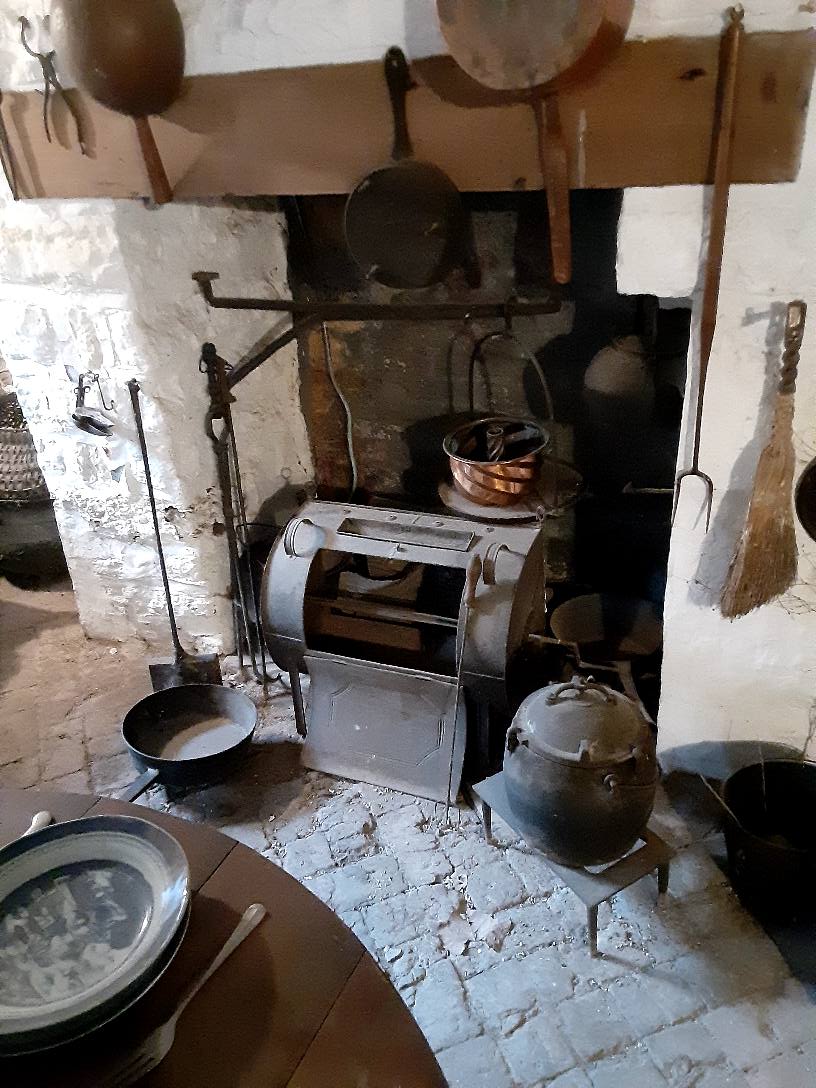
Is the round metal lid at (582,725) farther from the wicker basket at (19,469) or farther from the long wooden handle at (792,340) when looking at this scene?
the wicker basket at (19,469)

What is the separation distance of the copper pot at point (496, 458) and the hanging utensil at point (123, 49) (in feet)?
4.42

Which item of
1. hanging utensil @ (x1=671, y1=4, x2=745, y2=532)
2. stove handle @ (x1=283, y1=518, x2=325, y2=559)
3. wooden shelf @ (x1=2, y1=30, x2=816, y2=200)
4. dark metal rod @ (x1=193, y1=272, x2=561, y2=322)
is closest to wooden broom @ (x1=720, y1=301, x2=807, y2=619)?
hanging utensil @ (x1=671, y1=4, x2=745, y2=532)

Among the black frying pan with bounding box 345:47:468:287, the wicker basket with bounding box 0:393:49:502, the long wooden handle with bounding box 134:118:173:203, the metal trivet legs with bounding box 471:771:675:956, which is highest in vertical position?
the long wooden handle with bounding box 134:118:173:203

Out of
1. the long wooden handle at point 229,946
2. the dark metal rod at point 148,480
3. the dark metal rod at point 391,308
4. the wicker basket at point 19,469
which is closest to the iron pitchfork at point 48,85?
the dark metal rod at point 391,308

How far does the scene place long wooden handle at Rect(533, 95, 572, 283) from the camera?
2023mm

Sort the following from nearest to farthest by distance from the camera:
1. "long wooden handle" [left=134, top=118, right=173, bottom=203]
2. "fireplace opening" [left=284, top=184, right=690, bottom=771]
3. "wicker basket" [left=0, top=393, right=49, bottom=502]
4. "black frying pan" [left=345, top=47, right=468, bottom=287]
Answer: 1. "black frying pan" [left=345, top=47, right=468, bottom=287]
2. "long wooden handle" [left=134, top=118, right=173, bottom=203]
3. "fireplace opening" [left=284, top=184, right=690, bottom=771]
4. "wicker basket" [left=0, top=393, right=49, bottom=502]

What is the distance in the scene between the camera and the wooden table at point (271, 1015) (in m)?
1.08

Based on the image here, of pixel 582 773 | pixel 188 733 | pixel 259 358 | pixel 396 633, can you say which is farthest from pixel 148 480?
pixel 582 773

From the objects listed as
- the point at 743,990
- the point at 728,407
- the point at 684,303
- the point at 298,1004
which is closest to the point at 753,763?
the point at 743,990

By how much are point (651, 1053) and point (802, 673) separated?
1090mm

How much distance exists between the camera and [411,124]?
7.16 ft

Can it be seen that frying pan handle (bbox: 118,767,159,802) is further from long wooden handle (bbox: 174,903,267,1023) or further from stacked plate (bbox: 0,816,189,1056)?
long wooden handle (bbox: 174,903,267,1023)

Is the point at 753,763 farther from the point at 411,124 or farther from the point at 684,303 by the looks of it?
the point at 411,124

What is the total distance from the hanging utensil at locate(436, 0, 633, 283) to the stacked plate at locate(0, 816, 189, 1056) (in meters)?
1.77
